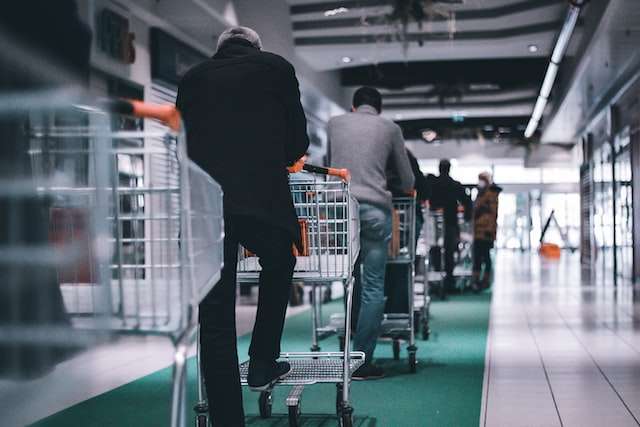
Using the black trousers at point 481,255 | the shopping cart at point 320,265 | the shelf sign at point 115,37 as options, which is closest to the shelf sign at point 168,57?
the shelf sign at point 115,37

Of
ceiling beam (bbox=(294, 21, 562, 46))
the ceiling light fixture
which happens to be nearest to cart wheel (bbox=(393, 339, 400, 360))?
the ceiling light fixture

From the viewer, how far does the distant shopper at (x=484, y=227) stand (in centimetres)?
1130

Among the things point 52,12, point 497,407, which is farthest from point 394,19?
point 52,12

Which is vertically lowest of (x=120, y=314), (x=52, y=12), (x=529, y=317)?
(x=529, y=317)

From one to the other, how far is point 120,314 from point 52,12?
893mm

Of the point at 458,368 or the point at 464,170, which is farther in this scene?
the point at 464,170

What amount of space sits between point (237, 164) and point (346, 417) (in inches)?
43.7

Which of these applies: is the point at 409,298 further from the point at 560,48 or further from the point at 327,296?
the point at 560,48

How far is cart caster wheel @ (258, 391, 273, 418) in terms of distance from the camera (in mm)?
3418

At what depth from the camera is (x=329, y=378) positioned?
315 centimetres

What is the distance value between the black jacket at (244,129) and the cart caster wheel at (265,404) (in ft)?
3.35

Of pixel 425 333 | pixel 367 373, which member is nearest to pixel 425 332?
pixel 425 333

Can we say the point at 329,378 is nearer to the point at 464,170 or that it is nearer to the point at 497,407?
the point at 497,407

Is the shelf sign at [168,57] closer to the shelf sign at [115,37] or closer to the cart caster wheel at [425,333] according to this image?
the shelf sign at [115,37]
